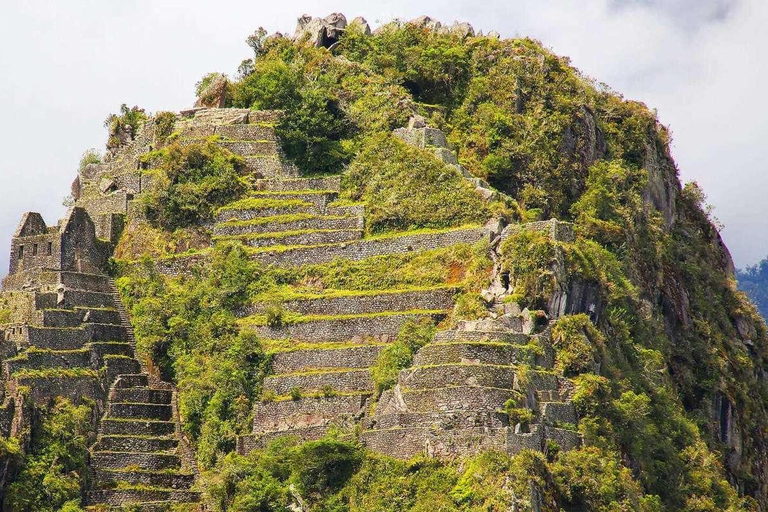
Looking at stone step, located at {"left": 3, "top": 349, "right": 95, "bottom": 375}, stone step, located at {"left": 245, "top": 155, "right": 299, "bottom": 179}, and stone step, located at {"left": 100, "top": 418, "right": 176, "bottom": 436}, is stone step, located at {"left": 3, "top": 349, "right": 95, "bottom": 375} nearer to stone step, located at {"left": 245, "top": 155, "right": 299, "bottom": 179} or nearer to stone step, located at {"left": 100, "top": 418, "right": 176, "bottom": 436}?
stone step, located at {"left": 100, "top": 418, "right": 176, "bottom": 436}

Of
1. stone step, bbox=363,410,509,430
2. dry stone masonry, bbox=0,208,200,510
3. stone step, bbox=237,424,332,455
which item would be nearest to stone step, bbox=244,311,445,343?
stone step, bbox=237,424,332,455

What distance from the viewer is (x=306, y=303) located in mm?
89688

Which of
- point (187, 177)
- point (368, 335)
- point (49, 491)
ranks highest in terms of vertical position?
point (187, 177)

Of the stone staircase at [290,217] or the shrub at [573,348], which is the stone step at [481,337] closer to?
the shrub at [573,348]

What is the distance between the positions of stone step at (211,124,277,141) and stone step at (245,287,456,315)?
507 inches

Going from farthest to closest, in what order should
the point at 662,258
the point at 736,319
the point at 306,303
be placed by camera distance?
the point at 736,319 → the point at 662,258 → the point at 306,303

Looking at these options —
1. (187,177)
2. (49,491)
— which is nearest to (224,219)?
(187,177)

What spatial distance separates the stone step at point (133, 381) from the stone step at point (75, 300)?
13.2 feet

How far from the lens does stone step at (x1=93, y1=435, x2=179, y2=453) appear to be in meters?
85.4

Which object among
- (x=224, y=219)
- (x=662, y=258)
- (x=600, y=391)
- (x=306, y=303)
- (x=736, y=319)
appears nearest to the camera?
(x=600, y=391)

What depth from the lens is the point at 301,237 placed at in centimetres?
9381

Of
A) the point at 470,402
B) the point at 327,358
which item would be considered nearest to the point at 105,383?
the point at 327,358

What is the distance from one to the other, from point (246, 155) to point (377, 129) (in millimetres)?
6047

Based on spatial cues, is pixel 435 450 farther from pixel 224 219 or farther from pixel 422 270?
pixel 224 219
